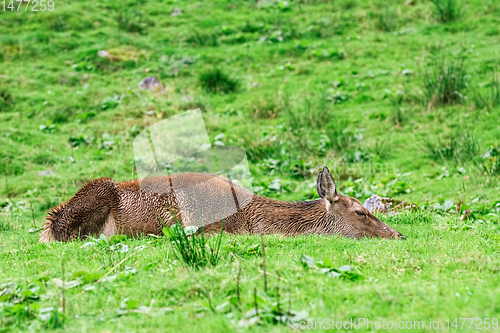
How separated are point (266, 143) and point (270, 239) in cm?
534

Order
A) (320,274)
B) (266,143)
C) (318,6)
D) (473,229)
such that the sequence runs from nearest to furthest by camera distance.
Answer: (320,274)
(473,229)
(266,143)
(318,6)

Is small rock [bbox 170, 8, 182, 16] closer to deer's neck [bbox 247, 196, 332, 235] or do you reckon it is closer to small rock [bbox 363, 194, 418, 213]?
small rock [bbox 363, 194, 418, 213]

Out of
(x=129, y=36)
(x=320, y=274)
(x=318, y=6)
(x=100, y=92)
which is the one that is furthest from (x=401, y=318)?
(x=318, y=6)

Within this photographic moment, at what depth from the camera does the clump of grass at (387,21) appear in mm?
15094

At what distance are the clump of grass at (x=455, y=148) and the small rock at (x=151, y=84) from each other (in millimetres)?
6859

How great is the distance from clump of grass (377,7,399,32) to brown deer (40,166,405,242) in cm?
1028

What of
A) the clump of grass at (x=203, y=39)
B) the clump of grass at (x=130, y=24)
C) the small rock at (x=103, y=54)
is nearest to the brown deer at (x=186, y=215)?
the small rock at (x=103, y=54)

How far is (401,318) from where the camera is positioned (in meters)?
3.04

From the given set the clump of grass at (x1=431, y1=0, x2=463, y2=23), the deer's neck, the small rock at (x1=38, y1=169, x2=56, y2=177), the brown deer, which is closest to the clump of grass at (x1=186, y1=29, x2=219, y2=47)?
the clump of grass at (x1=431, y1=0, x2=463, y2=23)

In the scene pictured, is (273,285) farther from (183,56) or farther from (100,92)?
(183,56)

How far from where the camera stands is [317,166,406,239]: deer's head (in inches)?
241

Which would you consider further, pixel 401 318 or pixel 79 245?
pixel 79 245

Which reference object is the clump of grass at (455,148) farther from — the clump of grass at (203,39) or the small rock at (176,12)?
the small rock at (176,12)

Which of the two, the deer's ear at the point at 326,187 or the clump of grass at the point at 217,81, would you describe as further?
the clump of grass at the point at 217,81
